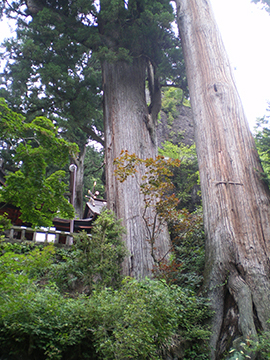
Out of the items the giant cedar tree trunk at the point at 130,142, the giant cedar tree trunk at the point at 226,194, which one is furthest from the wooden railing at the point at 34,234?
the giant cedar tree trunk at the point at 226,194

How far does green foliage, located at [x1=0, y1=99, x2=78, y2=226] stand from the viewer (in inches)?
175

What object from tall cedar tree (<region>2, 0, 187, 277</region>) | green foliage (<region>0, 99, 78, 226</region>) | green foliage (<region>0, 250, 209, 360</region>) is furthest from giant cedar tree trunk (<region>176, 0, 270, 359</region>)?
green foliage (<region>0, 99, 78, 226</region>)

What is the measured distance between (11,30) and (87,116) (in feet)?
23.0

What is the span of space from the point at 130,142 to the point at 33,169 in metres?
3.31

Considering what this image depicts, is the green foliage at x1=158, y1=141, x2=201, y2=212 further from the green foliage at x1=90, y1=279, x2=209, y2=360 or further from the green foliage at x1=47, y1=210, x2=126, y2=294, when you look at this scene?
the green foliage at x1=90, y1=279, x2=209, y2=360

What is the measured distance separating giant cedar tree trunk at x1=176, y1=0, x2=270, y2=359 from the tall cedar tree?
2.11 m

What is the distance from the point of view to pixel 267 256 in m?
3.95

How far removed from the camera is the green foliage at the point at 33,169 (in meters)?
4.43

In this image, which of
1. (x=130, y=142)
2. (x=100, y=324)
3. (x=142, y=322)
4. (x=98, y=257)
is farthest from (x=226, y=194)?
(x=130, y=142)

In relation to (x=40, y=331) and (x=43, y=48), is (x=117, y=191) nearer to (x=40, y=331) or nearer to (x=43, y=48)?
(x=40, y=331)

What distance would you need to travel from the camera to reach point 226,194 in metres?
4.57

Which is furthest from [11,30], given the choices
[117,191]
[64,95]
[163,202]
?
[163,202]

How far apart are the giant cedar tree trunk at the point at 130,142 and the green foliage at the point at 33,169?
64.8 inches

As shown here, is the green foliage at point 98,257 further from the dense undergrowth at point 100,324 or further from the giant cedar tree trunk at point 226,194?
the giant cedar tree trunk at point 226,194
